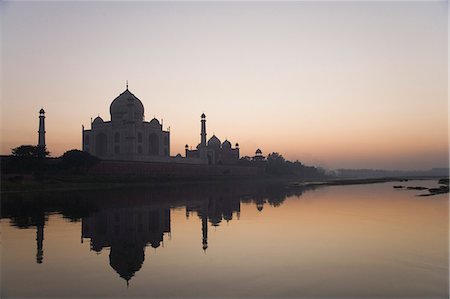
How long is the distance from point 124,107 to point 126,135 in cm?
400

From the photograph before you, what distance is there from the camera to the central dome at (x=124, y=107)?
49219 millimetres

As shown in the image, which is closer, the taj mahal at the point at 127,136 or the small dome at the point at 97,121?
the taj mahal at the point at 127,136

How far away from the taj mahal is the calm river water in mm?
31368

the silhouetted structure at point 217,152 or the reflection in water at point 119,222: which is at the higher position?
the silhouetted structure at point 217,152

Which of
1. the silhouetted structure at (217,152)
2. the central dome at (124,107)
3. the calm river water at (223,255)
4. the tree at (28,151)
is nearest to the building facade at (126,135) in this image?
the central dome at (124,107)

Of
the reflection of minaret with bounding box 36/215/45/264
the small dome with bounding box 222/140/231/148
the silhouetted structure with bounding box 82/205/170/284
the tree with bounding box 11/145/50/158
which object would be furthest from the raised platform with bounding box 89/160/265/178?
the reflection of minaret with bounding box 36/215/45/264

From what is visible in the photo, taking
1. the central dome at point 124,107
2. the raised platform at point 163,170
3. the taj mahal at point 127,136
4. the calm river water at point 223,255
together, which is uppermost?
the central dome at point 124,107

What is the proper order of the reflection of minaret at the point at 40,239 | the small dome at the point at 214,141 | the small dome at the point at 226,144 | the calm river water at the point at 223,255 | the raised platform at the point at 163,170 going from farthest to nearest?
the small dome at the point at 226,144, the small dome at the point at 214,141, the raised platform at the point at 163,170, the reflection of minaret at the point at 40,239, the calm river water at the point at 223,255

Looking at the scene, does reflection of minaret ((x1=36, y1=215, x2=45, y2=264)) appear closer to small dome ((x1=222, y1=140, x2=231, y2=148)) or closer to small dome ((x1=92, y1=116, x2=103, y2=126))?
small dome ((x1=92, y1=116, x2=103, y2=126))

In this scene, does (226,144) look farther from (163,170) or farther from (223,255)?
(223,255)

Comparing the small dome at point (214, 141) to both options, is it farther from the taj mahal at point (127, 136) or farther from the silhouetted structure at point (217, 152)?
the taj mahal at point (127, 136)

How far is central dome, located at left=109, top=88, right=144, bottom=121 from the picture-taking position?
161 ft

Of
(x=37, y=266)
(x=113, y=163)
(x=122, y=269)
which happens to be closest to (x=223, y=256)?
(x=122, y=269)

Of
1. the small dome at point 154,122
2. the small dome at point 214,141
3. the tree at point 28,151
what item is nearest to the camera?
the tree at point 28,151
